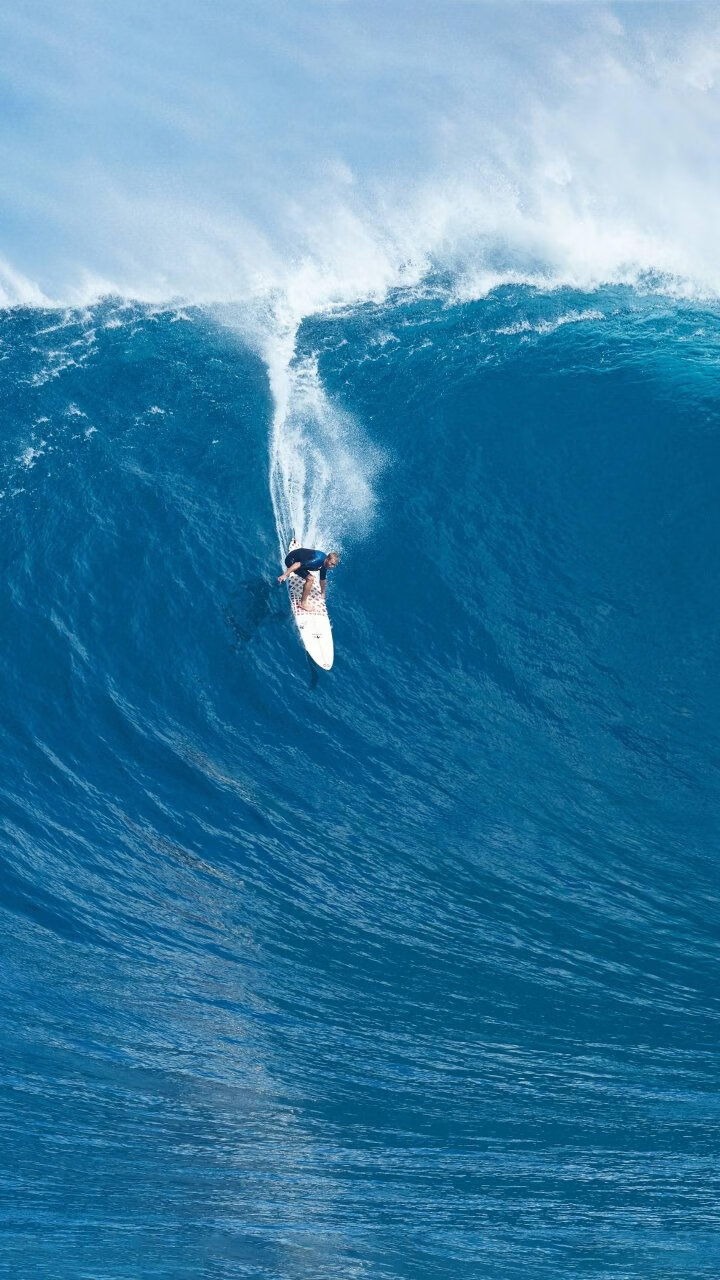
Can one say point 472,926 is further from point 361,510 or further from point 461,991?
point 361,510

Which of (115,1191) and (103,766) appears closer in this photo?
(115,1191)

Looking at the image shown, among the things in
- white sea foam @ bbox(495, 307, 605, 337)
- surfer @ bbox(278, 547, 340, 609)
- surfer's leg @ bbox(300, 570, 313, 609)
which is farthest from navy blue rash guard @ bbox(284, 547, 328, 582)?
white sea foam @ bbox(495, 307, 605, 337)

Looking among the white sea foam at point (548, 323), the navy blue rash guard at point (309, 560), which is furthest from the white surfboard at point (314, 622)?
the white sea foam at point (548, 323)

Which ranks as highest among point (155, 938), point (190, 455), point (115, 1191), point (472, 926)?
point (190, 455)

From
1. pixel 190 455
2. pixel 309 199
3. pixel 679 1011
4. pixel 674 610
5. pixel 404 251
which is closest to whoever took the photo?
pixel 679 1011

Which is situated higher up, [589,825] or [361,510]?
[361,510]

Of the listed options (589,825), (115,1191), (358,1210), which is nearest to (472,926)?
(589,825)

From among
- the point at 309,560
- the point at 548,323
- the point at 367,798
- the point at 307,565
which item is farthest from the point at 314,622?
the point at 548,323
